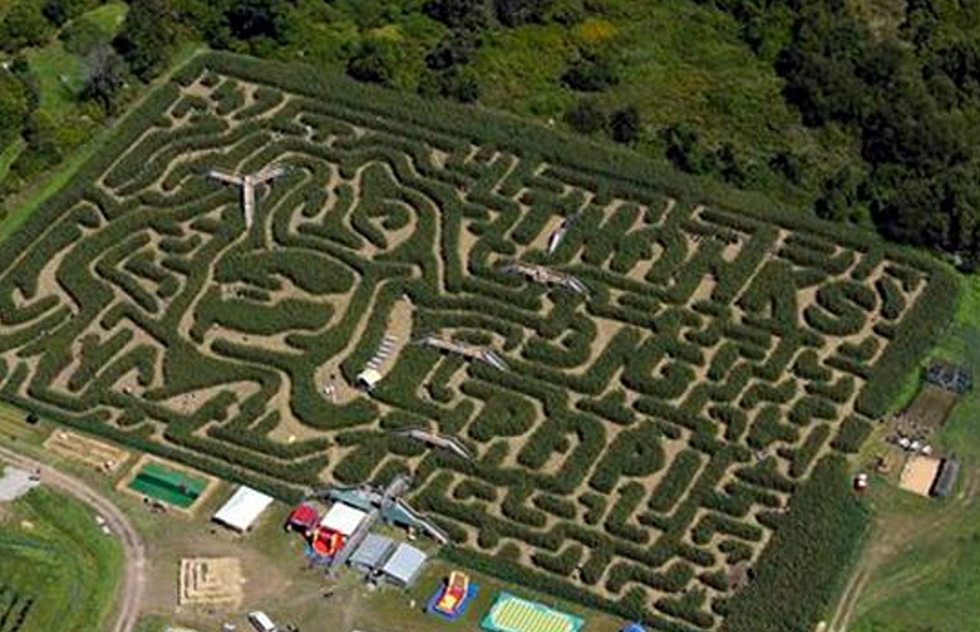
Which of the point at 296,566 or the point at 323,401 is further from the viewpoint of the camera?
the point at 323,401

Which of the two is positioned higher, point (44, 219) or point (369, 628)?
point (44, 219)

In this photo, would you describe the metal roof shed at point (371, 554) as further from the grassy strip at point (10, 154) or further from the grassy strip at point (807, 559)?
the grassy strip at point (10, 154)

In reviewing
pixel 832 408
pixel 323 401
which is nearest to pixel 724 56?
pixel 832 408

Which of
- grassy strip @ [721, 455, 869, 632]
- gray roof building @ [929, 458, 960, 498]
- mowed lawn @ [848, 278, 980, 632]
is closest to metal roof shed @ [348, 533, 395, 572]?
grassy strip @ [721, 455, 869, 632]

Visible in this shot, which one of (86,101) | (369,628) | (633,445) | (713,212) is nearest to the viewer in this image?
(369,628)

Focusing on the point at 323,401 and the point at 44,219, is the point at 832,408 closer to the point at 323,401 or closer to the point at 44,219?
the point at 323,401
